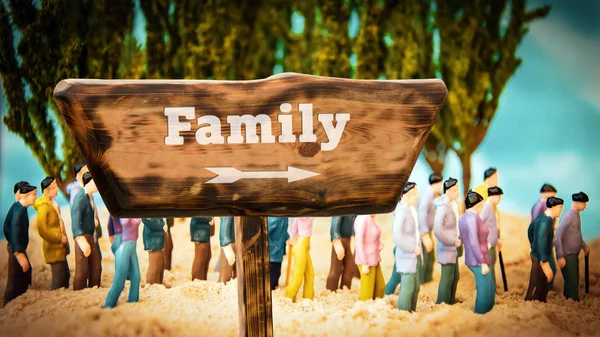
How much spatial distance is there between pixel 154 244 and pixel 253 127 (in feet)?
18.9

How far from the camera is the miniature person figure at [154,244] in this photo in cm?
737

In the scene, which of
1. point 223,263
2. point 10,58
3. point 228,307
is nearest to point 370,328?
point 228,307

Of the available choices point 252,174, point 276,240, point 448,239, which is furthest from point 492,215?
point 252,174

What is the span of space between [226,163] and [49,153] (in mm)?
9566

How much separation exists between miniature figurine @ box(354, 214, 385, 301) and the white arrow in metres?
4.86

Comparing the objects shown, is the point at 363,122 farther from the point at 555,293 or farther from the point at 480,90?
the point at 480,90

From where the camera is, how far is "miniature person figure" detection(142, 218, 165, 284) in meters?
7.37

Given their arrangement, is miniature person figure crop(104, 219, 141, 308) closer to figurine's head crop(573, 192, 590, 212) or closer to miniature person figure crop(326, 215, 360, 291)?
miniature person figure crop(326, 215, 360, 291)

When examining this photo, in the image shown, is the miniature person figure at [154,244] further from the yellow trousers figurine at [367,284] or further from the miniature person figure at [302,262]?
the yellow trousers figurine at [367,284]

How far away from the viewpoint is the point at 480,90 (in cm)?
1156

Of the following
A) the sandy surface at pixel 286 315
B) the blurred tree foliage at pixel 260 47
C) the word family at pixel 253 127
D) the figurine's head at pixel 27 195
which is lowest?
the sandy surface at pixel 286 315

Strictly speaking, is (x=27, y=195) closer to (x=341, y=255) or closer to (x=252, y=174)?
(x=341, y=255)

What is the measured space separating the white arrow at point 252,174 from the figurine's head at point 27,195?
5.65 metres

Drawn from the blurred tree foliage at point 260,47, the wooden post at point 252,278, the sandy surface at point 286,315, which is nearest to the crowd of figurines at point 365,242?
the sandy surface at point 286,315
